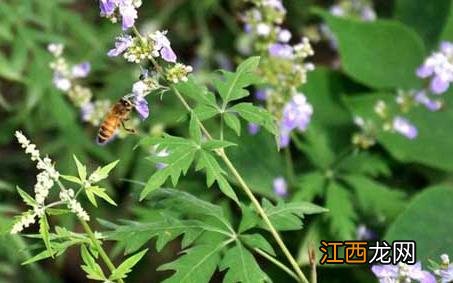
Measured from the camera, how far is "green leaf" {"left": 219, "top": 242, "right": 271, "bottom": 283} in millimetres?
1628

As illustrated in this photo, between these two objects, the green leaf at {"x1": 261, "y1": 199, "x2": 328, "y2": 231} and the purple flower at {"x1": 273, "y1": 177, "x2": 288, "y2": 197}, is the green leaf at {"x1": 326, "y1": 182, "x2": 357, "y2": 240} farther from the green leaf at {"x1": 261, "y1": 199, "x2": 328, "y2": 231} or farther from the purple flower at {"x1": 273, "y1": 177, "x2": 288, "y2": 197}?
the green leaf at {"x1": 261, "y1": 199, "x2": 328, "y2": 231}

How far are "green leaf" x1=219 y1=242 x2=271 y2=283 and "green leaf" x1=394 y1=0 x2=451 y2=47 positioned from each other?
1503 mm

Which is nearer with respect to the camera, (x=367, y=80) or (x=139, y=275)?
(x=367, y=80)

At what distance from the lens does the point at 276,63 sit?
2303 mm

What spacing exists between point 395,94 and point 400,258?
89 cm

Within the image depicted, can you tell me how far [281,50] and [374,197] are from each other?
0.51 m

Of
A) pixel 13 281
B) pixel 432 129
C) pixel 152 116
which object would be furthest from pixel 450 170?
pixel 13 281

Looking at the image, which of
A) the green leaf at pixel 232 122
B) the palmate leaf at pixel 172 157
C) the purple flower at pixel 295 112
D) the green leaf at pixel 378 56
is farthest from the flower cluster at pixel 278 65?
the palmate leaf at pixel 172 157

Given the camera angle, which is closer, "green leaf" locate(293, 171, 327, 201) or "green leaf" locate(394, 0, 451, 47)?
"green leaf" locate(293, 171, 327, 201)

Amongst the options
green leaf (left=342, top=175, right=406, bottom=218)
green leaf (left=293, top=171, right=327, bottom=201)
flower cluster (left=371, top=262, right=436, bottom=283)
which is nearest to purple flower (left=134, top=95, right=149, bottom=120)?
flower cluster (left=371, top=262, right=436, bottom=283)

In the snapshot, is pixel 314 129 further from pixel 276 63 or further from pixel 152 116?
pixel 152 116

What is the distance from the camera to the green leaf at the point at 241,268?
1628mm

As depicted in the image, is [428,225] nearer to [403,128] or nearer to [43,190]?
[403,128]

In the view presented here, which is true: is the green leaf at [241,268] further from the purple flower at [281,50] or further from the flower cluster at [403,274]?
the purple flower at [281,50]
